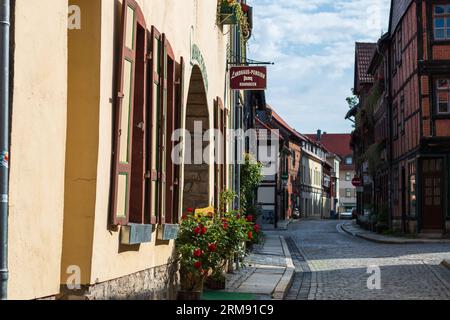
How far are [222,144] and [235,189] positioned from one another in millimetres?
2876

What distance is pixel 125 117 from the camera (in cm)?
628

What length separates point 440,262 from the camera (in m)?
16.8

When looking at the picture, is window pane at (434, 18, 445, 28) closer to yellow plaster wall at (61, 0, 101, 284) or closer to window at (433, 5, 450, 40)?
window at (433, 5, 450, 40)

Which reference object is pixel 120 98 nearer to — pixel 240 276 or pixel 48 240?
pixel 48 240

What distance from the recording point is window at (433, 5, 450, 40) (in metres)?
27.5

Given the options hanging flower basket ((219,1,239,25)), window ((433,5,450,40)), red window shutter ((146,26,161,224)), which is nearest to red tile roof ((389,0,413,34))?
window ((433,5,450,40))

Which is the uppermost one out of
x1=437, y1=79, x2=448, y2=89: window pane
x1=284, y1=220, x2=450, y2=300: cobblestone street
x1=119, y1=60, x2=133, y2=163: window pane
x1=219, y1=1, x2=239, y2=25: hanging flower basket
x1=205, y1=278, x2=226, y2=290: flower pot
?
x1=437, y1=79, x2=448, y2=89: window pane

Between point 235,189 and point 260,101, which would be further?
point 260,101

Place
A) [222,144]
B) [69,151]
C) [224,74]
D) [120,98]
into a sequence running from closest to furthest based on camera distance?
[69,151], [120,98], [222,144], [224,74]

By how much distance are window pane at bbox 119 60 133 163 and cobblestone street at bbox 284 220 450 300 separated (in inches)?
217

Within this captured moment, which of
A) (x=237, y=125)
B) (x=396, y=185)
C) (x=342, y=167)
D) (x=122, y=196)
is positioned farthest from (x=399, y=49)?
(x=342, y=167)
